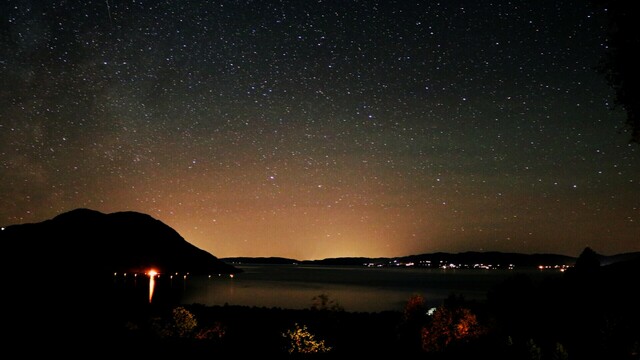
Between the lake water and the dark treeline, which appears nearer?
the dark treeline

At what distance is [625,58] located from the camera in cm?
1018

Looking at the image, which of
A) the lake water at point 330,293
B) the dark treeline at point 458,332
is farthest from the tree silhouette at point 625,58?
the lake water at point 330,293

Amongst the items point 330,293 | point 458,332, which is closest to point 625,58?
point 458,332

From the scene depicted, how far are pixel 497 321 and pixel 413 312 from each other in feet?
10.8

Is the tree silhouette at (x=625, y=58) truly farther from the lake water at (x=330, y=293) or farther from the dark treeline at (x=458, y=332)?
the lake water at (x=330, y=293)

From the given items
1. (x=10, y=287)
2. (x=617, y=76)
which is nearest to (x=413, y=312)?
(x=617, y=76)

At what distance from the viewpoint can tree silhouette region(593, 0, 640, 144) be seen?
995 cm

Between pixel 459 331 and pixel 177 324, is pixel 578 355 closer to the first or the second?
pixel 459 331

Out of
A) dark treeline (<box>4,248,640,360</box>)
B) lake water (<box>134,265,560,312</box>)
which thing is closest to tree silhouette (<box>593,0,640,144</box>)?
dark treeline (<box>4,248,640,360</box>)

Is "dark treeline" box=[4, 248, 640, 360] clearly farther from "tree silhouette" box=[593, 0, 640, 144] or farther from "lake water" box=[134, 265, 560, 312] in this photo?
"lake water" box=[134, 265, 560, 312]

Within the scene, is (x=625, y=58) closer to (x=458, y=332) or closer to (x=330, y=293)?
(x=458, y=332)

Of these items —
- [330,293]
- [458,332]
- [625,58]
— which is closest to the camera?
[625,58]

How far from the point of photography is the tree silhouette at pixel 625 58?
32.7 ft

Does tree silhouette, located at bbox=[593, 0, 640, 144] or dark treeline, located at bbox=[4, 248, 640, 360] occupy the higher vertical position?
tree silhouette, located at bbox=[593, 0, 640, 144]
